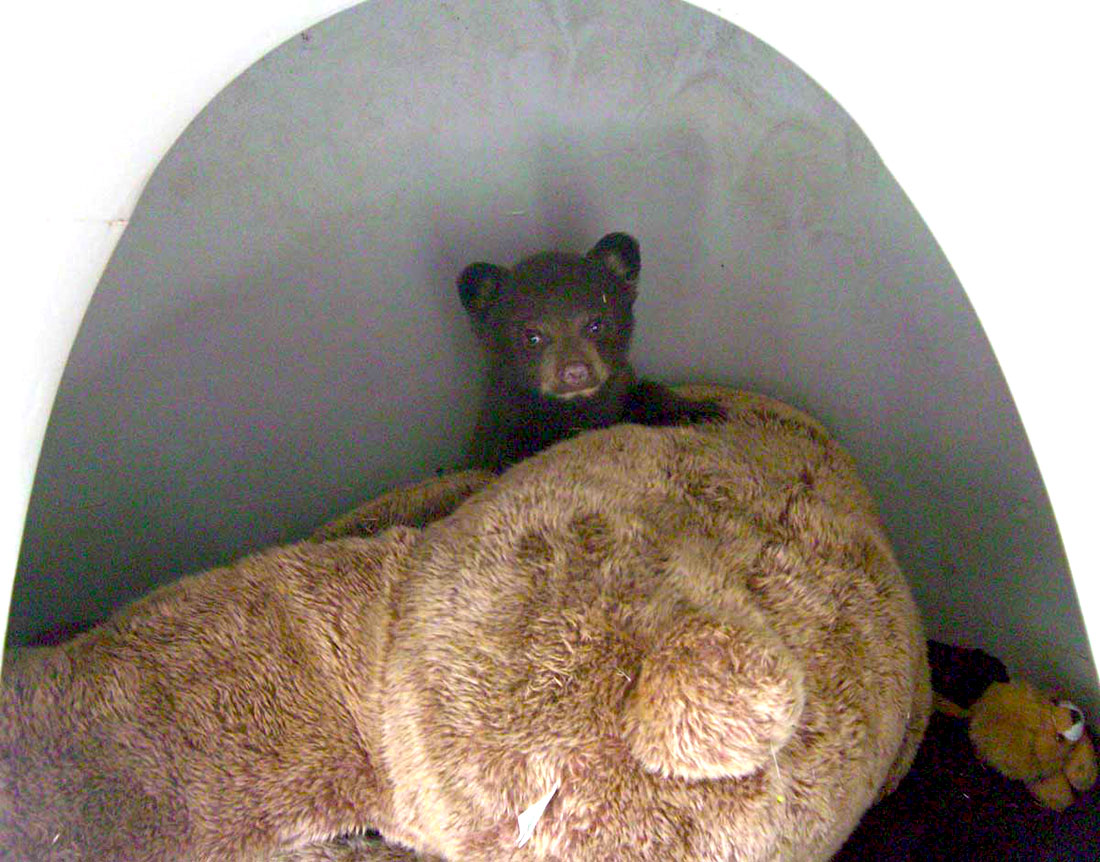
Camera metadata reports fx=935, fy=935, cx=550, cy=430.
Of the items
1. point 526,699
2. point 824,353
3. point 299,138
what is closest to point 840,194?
point 824,353

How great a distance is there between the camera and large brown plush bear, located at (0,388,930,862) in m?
0.98

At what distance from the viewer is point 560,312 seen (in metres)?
1.83

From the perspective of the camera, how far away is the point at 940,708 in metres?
1.68

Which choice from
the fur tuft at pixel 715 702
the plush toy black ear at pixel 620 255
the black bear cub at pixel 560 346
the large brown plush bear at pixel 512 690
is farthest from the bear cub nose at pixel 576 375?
the fur tuft at pixel 715 702

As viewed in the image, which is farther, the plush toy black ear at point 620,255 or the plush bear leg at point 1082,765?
the plush toy black ear at point 620,255

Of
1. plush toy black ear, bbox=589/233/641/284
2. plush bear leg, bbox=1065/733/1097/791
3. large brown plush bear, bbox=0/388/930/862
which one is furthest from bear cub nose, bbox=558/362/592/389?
plush bear leg, bbox=1065/733/1097/791

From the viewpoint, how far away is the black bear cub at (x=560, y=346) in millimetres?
1789

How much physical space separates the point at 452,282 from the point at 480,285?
72 millimetres

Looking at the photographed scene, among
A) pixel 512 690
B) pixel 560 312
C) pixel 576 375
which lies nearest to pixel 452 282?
pixel 560 312

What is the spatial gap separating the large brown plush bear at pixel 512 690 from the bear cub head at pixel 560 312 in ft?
1.66

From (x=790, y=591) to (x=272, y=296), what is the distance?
3.29 feet

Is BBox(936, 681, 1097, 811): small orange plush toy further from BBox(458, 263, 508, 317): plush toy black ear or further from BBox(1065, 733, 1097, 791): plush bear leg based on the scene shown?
BBox(458, 263, 508, 317): plush toy black ear

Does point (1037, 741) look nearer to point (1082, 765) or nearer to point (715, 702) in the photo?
point (1082, 765)

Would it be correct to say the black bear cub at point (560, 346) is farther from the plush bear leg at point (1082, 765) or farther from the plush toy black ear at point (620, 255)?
the plush bear leg at point (1082, 765)
